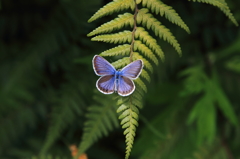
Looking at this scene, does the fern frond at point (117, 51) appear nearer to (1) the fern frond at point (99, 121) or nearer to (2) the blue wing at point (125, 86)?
(2) the blue wing at point (125, 86)

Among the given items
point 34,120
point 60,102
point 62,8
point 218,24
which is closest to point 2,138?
point 34,120

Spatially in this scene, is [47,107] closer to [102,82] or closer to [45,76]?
[45,76]

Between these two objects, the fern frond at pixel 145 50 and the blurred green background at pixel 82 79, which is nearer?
the fern frond at pixel 145 50

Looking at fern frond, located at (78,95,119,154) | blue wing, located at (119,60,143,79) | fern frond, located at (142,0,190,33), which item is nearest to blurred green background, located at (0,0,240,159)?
fern frond, located at (78,95,119,154)

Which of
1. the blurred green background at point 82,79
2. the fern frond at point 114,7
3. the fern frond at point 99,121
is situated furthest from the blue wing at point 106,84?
the blurred green background at point 82,79

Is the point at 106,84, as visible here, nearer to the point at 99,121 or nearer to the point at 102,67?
the point at 102,67

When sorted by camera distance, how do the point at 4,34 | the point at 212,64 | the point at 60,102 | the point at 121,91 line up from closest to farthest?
1. the point at 121,91
2. the point at 60,102
3. the point at 212,64
4. the point at 4,34

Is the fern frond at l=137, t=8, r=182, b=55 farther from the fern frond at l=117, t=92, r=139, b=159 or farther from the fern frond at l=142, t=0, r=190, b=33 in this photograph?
the fern frond at l=117, t=92, r=139, b=159
